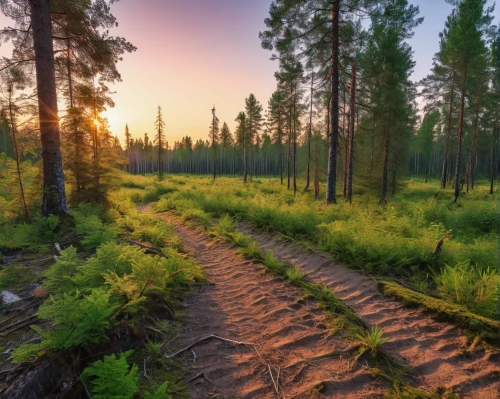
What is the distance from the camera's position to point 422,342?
137 inches

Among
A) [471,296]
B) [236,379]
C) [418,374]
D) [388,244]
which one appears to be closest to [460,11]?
[388,244]

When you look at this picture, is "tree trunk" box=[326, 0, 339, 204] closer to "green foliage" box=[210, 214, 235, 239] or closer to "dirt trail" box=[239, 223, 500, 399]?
"green foliage" box=[210, 214, 235, 239]

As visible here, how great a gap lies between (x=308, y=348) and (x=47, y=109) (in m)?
9.80

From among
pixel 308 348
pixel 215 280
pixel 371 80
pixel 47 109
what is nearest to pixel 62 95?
pixel 47 109

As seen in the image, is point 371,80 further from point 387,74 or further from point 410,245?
point 410,245

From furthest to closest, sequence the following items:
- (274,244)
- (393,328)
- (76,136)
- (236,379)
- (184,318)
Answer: (76,136) < (274,244) < (184,318) < (393,328) < (236,379)

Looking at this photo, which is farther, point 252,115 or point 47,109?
point 252,115

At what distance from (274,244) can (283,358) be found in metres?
4.87

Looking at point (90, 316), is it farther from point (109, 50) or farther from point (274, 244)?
point (109, 50)

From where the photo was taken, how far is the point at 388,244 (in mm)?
6281

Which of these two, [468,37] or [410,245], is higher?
[468,37]

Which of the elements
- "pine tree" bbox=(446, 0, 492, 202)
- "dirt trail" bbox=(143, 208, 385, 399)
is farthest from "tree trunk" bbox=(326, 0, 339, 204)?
"pine tree" bbox=(446, 0, 492, 202)

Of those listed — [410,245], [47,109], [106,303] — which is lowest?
[410,245]

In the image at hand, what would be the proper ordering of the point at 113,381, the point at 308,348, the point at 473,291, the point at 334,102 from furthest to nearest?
the point at 334,102
the point at 473,291
the point at 308,348
the point at 113,381
